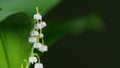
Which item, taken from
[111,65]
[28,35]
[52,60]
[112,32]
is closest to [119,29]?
[112,32]

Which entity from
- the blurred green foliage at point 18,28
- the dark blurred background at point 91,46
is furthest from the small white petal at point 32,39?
the dark blurred background at point 91,46

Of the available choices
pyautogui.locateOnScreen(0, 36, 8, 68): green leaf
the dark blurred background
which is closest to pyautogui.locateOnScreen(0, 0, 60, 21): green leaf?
pyautogui.locateOnScreen(0, 36, 8, 68): green leaf

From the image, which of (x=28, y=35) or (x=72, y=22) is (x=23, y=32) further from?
(x=72, y=22)

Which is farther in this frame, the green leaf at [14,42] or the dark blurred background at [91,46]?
the dark blurred background at [91,46]

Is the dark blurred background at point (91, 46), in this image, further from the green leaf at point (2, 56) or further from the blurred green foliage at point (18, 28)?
the green leaf at point (2, 56)

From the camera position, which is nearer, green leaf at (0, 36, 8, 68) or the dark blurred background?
green leaf at (0, 36, 8, 68)

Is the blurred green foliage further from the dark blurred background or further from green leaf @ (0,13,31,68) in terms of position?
the dark blurred background
